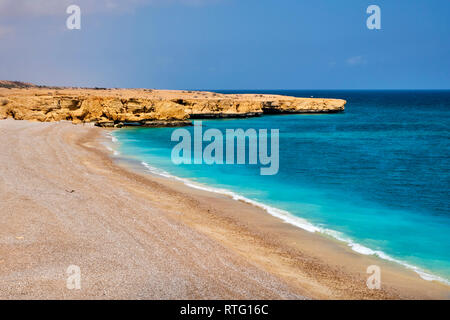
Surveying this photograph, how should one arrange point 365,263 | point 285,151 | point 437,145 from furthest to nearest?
point 437,145, point 285,151, point 365,263

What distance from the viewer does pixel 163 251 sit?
11.0 metres

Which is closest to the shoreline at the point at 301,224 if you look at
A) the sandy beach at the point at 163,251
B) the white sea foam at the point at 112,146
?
the sandy beach at the point at 163,251

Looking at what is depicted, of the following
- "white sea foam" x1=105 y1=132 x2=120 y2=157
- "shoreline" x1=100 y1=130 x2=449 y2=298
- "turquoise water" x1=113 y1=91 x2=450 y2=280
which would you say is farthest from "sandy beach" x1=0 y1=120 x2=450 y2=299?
"white sea foam" x1=105 y1=132 x2=120 y2=157

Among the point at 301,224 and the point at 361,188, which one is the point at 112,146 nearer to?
the point at 361,188

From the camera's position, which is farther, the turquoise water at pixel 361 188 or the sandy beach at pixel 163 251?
the turquoise water at pixel 361 188

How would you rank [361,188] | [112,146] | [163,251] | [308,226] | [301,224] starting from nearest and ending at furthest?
[163,251], [308,226], [301,224], [361,188], [112,146]

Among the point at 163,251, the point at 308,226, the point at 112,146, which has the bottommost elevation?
the point at 308,226

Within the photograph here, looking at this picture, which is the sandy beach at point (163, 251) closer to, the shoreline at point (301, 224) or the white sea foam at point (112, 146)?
the shoreline at point (301, 224)

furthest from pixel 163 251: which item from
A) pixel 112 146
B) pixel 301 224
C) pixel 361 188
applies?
pixel 112 146

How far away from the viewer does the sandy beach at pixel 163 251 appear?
898cm
